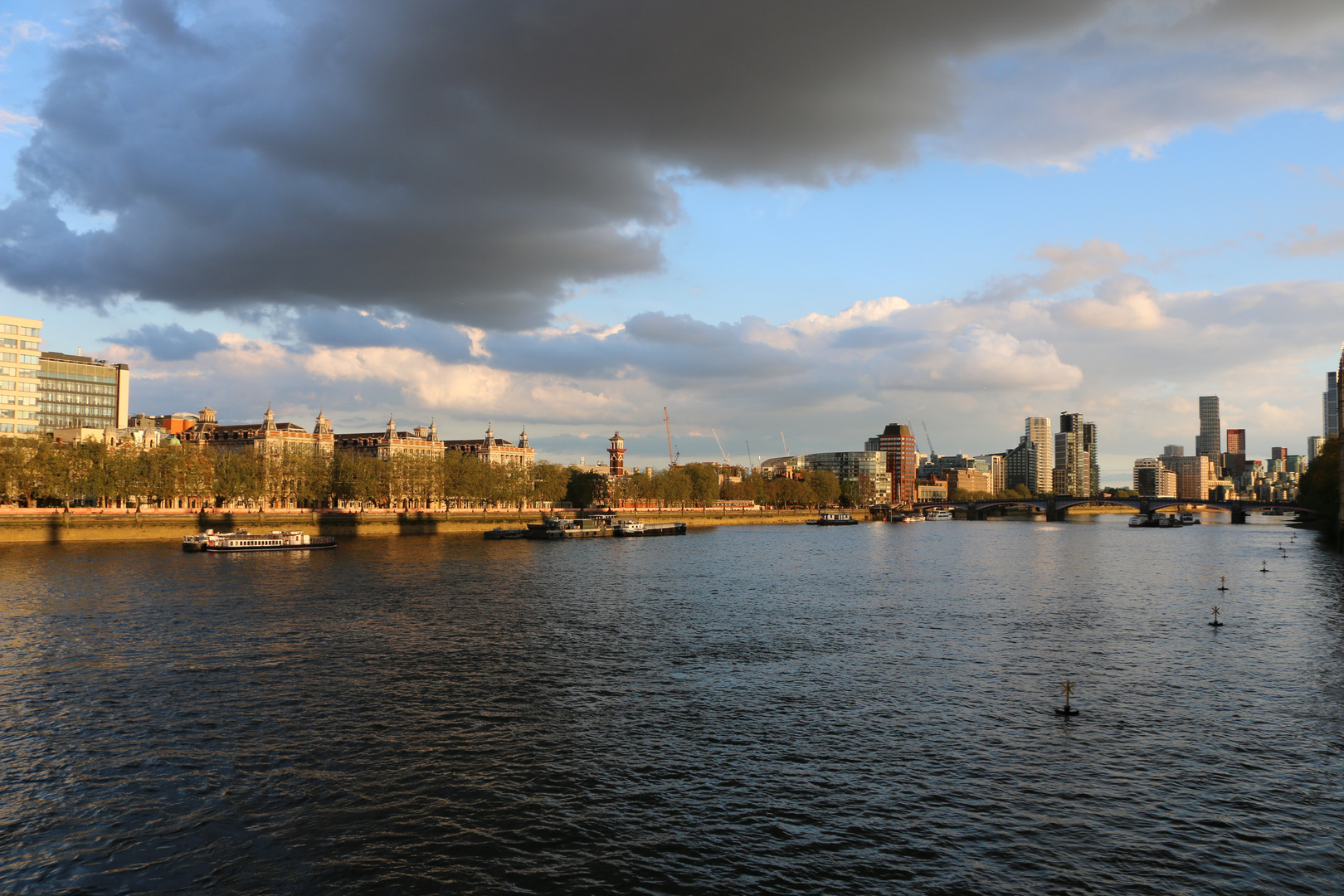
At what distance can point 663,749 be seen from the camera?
35.7 meters

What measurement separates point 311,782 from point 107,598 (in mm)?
58615

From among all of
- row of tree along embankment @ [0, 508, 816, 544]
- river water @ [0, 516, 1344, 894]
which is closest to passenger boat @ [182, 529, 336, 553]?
row of tree along embankment @ [0, 508, 816, 544]

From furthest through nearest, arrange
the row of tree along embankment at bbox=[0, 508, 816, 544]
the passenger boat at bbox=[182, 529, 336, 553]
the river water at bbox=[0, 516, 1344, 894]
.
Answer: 1. the row of tree along embankment at bbox=[0, 508, 816, 544]
2. the passenger boat at bbox=[182, 529, 336, 553]
3. the river water at bbox=[0, 516, 1344, 894]

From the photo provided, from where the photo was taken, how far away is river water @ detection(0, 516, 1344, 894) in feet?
83.5

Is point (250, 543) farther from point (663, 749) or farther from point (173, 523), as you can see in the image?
point (663, 749)

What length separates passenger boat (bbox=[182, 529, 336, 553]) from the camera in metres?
136

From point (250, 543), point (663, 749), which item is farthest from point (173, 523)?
point (663, 749)

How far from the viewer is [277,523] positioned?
174 metres

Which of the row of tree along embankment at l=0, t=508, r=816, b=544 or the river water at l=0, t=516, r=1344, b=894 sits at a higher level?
the row of tree along embankment at l=0, t=508, r=816, b=544

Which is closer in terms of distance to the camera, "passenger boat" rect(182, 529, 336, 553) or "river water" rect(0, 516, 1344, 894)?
"river water" rect(0, 516, 1344, 894)

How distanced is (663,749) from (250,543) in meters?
126

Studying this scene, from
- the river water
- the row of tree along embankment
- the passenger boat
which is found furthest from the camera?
the row of tree along embankment

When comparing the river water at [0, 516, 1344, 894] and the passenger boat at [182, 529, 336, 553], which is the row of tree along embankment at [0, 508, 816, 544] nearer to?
the passenger boat at [182, 529, 336, 553]

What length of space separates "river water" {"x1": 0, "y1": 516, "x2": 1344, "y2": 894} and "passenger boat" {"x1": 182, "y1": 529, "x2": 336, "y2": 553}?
61.5 metres
